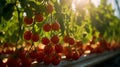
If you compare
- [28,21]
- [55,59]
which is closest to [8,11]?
[28,21]

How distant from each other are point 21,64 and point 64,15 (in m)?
0.60

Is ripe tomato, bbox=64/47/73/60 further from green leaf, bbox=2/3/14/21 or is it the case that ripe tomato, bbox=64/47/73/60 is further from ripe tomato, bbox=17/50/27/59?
green leaf, bbox=2/3/14/21

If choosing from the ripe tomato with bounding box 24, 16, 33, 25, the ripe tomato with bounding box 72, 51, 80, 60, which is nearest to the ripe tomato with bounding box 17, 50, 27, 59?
the ripe tomato with bounding box 24, 16, 33, 25

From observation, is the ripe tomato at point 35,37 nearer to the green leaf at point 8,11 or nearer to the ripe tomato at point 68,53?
the green leaf at point 8,11

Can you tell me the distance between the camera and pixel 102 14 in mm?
7512

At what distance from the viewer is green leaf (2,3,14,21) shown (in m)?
2.74

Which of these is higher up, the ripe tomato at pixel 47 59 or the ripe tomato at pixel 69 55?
the ripe tomato at pixel 47 59

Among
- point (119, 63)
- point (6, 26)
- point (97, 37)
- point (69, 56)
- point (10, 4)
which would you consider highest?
point (10, 4)

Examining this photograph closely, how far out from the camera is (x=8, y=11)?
276cm

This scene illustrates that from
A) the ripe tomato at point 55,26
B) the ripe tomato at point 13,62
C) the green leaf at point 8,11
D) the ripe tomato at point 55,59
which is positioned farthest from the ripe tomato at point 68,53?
the green leaf at point 8,11

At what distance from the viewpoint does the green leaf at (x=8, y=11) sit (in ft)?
9.00

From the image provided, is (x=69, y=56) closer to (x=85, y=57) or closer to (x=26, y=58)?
(x=26, y=58)

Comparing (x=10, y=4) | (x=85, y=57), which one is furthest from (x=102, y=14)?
(x=10, y=4)

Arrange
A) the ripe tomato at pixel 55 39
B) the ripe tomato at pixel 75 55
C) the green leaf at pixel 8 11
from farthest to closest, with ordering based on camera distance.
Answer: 1. the ripe tomato at pixel 75 55
2. the ripe tomato at pixel 55 39
3. the green leaf at pixel 8 11
